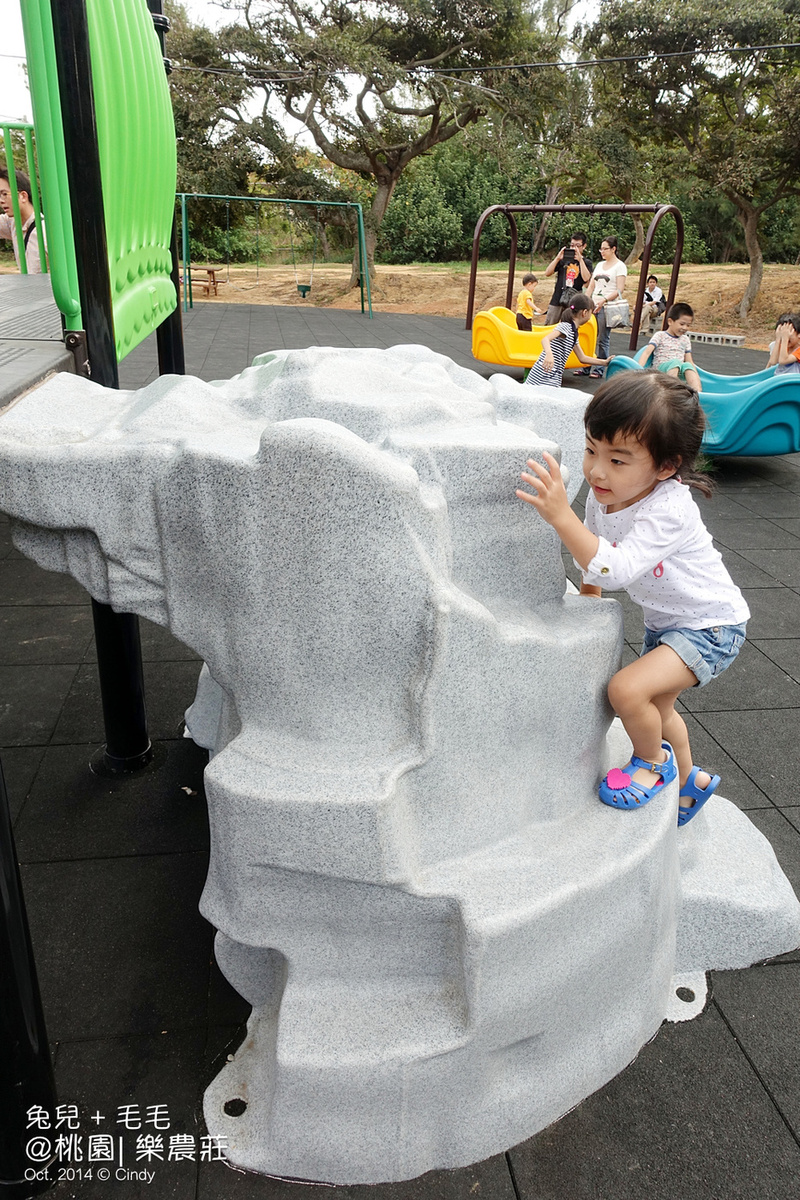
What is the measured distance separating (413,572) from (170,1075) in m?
1.46

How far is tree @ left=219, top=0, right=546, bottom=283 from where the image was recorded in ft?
62.9

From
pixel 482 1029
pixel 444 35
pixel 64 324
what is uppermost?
pixel 444 35

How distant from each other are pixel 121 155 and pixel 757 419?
5.89 metres

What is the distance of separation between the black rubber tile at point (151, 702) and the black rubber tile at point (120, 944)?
78 centimetres

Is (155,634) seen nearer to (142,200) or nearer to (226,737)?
(142,200)

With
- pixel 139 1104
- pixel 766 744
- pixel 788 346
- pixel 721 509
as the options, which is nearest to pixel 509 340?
pixel 788 346

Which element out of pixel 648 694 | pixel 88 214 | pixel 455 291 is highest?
Answer: pixel 88 214

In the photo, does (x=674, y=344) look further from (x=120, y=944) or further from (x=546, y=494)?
(x=120, y=944)

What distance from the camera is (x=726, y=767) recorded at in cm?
348

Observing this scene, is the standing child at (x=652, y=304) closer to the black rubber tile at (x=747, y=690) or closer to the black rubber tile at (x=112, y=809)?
the black rubber tile at (x=747, y=690)

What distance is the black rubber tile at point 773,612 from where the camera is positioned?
4.68 m

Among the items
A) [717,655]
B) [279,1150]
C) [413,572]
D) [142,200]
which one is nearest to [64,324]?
[142,200]

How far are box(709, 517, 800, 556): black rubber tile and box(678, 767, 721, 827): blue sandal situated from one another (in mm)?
3626

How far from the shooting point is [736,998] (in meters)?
2.46
